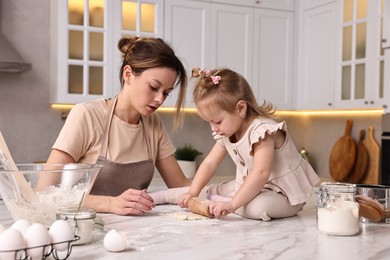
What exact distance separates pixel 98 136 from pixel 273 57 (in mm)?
2498

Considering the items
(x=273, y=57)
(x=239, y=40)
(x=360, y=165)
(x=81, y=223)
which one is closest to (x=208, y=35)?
(x=239, y=40)

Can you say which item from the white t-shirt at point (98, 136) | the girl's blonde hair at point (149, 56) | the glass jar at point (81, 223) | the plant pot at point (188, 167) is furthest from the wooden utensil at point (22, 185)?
the plant pot at point (188, 167)

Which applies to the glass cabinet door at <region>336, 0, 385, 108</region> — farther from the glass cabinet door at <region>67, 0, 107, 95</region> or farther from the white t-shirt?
the white t-shirt

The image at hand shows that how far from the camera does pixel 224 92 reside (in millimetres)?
1783

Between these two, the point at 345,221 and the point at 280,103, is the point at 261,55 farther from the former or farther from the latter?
the point at 345,221

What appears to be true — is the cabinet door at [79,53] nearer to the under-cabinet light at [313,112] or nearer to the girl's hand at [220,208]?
the under-cabinet light at [313,112]

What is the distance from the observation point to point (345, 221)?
1.30 metres

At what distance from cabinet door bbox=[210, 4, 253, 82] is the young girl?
83.0 inches

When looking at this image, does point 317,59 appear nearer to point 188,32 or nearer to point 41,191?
point 188,32

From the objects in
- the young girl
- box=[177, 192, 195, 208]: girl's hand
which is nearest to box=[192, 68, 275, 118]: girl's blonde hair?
the young girl

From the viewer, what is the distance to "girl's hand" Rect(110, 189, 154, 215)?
5.06ft

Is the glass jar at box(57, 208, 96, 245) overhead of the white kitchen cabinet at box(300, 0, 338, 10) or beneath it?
beneath

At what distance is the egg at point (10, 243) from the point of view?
91 centimetres

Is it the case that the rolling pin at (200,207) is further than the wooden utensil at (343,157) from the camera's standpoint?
No
